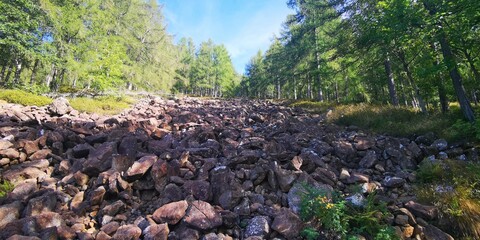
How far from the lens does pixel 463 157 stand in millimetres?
6719

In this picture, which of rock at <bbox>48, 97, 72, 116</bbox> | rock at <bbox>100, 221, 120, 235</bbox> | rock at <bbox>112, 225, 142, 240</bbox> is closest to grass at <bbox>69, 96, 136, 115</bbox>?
rock at <bbox>48, 97, 72, 116</bbox>

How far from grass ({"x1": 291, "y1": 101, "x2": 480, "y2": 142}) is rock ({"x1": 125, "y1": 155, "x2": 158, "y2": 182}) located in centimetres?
823

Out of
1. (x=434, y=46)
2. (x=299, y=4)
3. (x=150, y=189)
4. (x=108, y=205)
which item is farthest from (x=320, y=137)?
(x=299, y=4)

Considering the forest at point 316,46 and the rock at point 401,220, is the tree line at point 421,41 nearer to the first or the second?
the forest at point 316,46

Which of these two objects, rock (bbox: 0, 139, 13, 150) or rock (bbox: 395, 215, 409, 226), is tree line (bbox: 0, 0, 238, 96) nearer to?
rock (bbox: 0, 139, 13, 150)

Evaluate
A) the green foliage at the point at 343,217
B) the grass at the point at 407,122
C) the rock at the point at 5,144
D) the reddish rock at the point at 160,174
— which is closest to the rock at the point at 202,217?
the reddish rock at the point at 160,174

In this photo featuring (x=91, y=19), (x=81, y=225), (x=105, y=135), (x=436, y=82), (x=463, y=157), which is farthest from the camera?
(x=91, y=19)

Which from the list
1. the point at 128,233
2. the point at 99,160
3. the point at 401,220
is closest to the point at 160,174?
the point at 99,160

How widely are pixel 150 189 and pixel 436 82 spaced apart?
46.9ft

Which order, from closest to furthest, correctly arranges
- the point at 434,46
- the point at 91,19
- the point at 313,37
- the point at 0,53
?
the point at 434,46 → the point at 0,53 → the point at 91,19 → the point at 313,37

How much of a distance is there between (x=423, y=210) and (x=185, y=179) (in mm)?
4754

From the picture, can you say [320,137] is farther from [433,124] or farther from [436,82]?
[436,82]

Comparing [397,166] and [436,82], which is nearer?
[397,166]

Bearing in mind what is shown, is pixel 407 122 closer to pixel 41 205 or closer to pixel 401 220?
pixel 401 220
